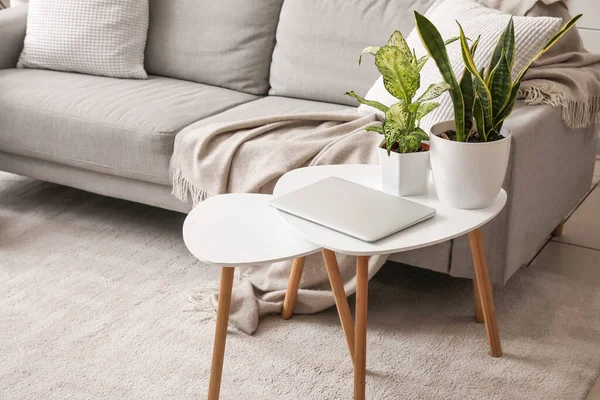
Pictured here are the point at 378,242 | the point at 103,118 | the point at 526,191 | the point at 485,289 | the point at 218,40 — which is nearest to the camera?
the point at 378,242

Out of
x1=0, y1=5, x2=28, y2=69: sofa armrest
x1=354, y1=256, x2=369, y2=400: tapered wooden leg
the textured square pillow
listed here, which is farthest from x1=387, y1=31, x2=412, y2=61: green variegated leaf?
x1=0, y1=5, x2=28, y2=69: sofa armrest

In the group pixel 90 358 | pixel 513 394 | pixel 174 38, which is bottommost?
pixel 90 358

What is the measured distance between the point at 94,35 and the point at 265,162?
3.39 feet

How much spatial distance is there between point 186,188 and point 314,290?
50 cm

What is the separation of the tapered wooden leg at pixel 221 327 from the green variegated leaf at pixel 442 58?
0.55 meters

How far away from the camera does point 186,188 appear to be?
2279 millimetres

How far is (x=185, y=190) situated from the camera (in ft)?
7.49

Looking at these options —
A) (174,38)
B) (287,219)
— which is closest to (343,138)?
(287,219)

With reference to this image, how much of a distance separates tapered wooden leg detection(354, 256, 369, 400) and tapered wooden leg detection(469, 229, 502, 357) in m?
0.33

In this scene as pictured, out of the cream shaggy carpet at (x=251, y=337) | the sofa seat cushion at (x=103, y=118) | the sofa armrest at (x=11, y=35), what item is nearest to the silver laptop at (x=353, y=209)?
Result: the cream shaggy carpet at (x=251, y=337)

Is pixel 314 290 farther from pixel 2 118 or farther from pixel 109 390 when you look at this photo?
pixel 2 118

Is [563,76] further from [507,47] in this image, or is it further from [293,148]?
[293,148]

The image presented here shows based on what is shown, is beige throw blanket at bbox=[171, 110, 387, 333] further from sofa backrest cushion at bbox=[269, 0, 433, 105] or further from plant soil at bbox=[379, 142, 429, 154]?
plant soil at bbox=[379, 142, 429, 154]

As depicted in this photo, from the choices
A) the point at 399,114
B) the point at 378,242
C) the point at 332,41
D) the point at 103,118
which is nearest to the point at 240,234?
the point at 378,242
